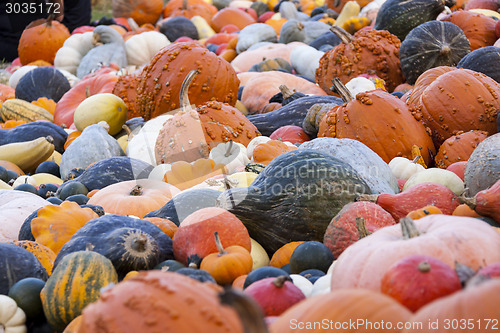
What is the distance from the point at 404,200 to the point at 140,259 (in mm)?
1251

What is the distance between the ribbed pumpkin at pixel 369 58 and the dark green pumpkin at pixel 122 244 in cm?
324

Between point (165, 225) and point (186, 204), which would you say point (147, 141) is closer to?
point (186, 204)

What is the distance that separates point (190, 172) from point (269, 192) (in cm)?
103

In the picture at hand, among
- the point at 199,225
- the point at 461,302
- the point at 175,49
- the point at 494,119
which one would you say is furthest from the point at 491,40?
the point at 461,302

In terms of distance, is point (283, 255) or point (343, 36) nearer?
point (283, 255)

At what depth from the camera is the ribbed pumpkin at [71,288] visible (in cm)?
215

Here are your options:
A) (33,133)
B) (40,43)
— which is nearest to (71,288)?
(33,133)

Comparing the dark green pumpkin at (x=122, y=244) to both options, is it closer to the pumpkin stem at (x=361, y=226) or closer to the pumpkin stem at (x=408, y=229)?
the pumpkin stem at (x=361, y=226)

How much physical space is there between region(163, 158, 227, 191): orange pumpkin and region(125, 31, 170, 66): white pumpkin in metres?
A: 5.30

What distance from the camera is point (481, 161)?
3.01m

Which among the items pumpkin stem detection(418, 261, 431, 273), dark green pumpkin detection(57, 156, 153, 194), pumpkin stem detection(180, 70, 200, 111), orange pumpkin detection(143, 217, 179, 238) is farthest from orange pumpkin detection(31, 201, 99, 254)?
pumpkin stem detection(418, 261, 431, 273)

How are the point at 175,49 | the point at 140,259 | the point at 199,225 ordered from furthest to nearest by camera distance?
the point at 175,49, the point at 199,225, the point at 140,259

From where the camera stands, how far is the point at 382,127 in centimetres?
401

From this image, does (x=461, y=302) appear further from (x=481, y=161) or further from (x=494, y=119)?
(x=494, y=119)
